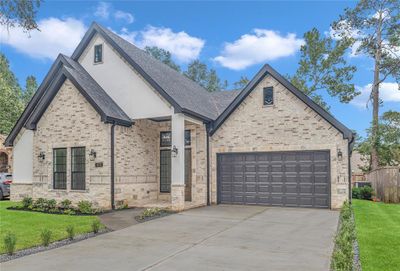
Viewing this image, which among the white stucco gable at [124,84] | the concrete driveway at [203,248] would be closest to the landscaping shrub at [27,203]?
the white stucco gable at [124,84]

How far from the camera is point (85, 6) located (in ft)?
46.7

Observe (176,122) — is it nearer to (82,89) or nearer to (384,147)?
(82,89)

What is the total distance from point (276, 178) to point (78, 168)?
29.5ft

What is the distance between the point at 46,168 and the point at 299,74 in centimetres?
2394

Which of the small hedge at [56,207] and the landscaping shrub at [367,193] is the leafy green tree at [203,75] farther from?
the small hedge at [56,207]

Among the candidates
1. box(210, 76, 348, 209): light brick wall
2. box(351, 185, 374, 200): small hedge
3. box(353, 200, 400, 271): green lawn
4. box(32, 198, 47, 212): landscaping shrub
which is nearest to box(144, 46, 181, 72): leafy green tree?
box(210, 76, 348, 209): light brick wall

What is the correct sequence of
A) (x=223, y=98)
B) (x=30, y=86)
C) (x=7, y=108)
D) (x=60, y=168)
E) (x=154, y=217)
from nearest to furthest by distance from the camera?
1. (x=154, y=217)
2. (x=60, y=168)
3. (x=223, y=98)
4. (x=7, y=108)
5. (x=30, y=86)

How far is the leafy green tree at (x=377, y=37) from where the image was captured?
28.1 metres

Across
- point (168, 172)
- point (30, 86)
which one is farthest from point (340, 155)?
point (30, 86)

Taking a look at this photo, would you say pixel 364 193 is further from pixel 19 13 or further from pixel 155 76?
pixel 19 13

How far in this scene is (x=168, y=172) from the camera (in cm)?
1772

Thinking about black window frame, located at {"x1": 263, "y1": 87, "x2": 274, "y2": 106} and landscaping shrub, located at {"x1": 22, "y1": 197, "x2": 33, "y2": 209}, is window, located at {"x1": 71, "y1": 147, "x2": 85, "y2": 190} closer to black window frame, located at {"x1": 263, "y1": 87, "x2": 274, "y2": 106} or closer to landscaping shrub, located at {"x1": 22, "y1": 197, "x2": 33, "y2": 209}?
landscaping shrub, located at {"x1": 22, "y1": 197, "x2": 33, "y2": 209}

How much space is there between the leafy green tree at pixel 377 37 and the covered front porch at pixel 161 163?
17.5 metres

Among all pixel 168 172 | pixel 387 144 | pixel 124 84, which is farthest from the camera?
pixel 387 144
